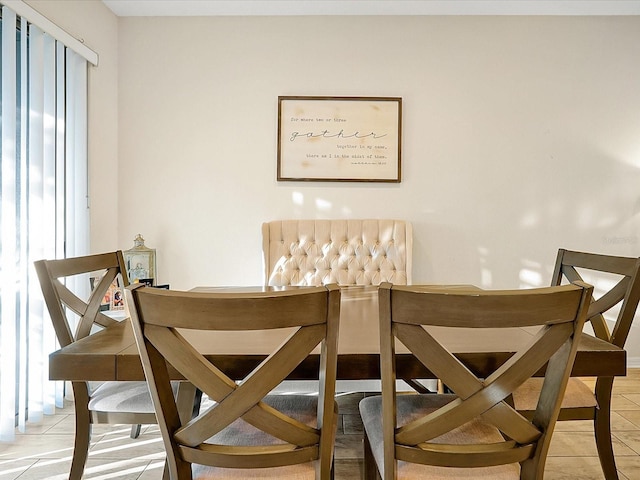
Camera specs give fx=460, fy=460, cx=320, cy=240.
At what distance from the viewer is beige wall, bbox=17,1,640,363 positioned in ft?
11.0

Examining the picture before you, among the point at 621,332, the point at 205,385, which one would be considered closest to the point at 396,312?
the point at 205,385

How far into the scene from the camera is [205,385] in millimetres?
993

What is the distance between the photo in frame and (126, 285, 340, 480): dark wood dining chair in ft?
8.04

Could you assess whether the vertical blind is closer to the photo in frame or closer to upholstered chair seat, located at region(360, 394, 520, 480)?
the photo in frame

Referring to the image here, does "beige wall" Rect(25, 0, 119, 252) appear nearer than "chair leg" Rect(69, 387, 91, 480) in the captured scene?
No

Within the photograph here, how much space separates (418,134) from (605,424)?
7.39ft

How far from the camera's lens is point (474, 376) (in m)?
1.00

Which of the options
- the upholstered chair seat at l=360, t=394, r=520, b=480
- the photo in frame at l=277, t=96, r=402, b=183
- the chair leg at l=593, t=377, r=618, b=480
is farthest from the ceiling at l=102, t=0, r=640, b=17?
the upholstered chair seat at l=360, t=394, r=520, b=480

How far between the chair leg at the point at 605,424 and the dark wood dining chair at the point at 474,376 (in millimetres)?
716

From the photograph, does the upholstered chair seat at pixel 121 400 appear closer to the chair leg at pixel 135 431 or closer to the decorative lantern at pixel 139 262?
the chair leg at pixel 135 431

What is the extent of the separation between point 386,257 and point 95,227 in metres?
1.99

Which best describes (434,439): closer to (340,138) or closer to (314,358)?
(314,358)

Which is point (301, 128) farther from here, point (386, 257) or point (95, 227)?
point (95, 227)

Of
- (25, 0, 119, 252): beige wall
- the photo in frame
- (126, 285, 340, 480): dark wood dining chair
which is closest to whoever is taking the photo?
(126, 285, 340, 480): dark wood dining chair
